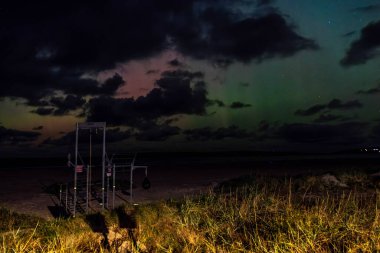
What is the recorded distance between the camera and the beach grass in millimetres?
8047

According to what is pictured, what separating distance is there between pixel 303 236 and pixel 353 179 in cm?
1180

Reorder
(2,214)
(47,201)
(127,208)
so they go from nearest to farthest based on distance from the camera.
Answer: (127,208), (2,214), (47,201)

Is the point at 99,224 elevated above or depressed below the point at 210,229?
below

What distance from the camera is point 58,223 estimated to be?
37.6ft

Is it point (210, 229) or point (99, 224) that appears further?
point (99, 224)

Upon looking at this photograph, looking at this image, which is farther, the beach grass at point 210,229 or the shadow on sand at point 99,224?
the shadow on sand at point 99,224

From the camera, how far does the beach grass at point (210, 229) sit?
8.05m

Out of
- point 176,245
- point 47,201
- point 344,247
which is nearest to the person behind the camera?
point 344,247

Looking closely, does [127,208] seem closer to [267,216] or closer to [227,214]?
[227,214]

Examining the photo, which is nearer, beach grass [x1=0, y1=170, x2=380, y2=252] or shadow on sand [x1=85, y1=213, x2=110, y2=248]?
beach grass [x1=0, y1=170, x2=380, y2=252]

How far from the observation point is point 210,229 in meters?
9.59

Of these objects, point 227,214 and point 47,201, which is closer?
point 227,214

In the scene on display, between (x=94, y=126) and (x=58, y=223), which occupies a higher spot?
(x=94, y=126)

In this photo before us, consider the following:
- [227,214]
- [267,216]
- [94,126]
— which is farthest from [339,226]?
[94,126]
